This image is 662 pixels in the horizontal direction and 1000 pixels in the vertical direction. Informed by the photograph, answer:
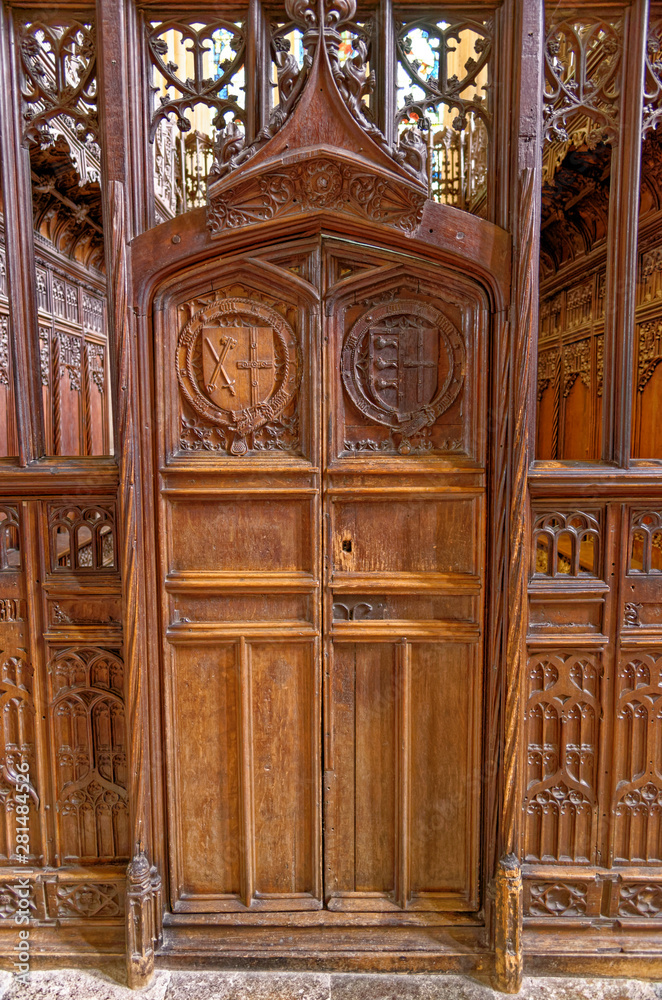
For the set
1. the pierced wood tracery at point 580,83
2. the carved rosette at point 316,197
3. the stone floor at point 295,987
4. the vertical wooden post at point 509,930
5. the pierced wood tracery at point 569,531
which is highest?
the pierced wood tracery at point 580,83

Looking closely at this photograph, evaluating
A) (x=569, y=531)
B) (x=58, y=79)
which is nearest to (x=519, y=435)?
(x=569, y=531)

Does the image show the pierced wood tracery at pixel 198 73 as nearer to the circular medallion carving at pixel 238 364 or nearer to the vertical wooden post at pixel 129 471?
the vertical wooden post at pixel 129 471

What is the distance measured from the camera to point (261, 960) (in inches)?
92.4

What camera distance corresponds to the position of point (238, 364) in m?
2.28

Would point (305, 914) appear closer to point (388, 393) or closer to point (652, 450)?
point (388, 393)

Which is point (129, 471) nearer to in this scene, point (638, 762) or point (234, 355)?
point (234, 355)

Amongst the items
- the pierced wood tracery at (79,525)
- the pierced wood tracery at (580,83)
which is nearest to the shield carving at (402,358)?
the pierced wood tracery at (580,83)

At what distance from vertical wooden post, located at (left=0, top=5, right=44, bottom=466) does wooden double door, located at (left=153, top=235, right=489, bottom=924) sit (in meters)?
0.51

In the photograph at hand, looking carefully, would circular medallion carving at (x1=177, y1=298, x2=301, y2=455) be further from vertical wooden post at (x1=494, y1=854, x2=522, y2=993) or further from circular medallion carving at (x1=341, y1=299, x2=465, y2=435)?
vertical wooden post at (x1=494, y1=854, x2=522, y2=993)

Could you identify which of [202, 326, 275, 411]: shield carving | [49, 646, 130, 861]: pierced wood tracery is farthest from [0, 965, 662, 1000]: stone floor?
[202, 326, 275, 411]: shield carving

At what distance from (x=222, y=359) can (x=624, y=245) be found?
5.13 ft

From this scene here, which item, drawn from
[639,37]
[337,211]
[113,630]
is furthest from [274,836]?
[639,37]

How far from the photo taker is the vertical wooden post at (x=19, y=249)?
86.0 inches

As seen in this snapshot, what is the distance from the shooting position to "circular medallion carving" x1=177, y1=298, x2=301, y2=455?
2.28 metres
